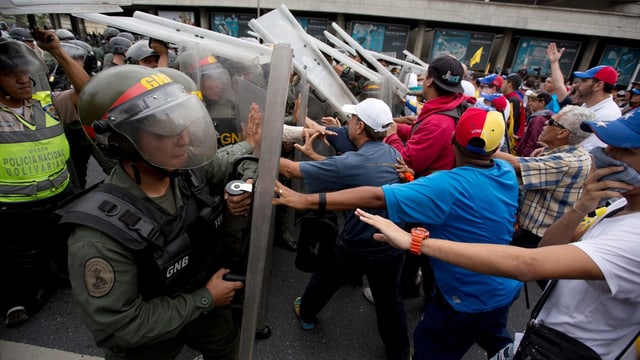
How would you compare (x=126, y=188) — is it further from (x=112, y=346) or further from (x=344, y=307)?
(x=344, y=307)

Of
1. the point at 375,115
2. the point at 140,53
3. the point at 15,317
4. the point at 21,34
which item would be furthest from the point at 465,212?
the point at 21,34

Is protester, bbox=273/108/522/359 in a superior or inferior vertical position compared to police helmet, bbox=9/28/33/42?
inferior

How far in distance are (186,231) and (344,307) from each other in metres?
2.23

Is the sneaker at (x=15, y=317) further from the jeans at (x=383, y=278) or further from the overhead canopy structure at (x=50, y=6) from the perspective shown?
the jeans at (x=383, y=278)

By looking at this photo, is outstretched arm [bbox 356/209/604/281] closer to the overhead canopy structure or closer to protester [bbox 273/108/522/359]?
protester [bbox 273/108/522/359]

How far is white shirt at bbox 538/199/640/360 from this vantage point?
3.62ft

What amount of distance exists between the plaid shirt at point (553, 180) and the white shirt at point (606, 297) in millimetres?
1127

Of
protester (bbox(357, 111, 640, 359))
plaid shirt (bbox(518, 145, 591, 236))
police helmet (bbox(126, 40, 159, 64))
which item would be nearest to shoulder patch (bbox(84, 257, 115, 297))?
protester (bbox(357, 111, 640, 359))

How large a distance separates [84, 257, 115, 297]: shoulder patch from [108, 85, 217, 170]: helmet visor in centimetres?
41

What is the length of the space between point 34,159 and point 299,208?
2.09m

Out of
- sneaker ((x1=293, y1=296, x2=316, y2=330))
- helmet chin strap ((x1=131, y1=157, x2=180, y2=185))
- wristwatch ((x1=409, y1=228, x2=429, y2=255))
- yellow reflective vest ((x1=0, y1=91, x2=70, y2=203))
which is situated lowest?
sneaker ((x1=293, y1=296, x2=316, y2=330))

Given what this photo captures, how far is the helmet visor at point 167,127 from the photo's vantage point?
3.98ft

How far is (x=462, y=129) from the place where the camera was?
5.75 ft

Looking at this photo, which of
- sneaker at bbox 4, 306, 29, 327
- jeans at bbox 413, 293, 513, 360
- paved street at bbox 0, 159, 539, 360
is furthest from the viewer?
sneaker at bbox 4, 306, 29, 327
